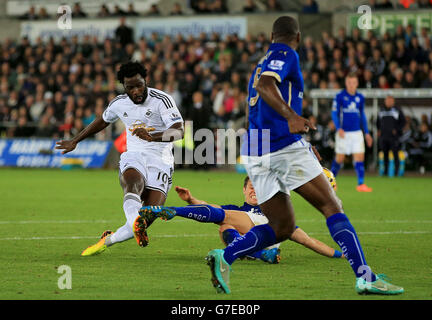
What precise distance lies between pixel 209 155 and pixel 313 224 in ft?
45.6

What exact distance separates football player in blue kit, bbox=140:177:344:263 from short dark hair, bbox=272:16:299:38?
6.72ft

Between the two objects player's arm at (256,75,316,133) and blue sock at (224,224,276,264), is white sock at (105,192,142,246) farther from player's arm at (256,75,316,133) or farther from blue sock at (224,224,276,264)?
player's arm at (256,75,316,133)

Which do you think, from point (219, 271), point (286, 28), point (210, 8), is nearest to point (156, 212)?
point (219, 271)

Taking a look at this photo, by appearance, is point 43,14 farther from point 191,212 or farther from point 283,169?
point 283,169

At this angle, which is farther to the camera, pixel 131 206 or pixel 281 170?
pixel 131 206

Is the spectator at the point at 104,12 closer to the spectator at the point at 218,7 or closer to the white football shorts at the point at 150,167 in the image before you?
the spectator at the point at 218,7

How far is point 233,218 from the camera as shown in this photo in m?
8.62

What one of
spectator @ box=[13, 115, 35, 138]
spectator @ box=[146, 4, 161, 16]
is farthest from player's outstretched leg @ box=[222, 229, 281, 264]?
spectator @ box=[146, 4, 161, 16]

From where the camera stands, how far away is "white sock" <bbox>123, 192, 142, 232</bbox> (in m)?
8.30

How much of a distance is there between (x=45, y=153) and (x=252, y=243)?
2103 cm

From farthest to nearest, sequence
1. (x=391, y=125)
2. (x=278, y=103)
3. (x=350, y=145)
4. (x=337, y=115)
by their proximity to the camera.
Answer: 1. (x=391, y=125)
2. (x=350, y=145)
3. (x=337, y=115)
4. (x=278, y=103)

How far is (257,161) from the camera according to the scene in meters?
6.60

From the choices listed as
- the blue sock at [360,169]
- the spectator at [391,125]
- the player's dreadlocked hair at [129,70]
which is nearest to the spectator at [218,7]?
the spectator at [391,125]
